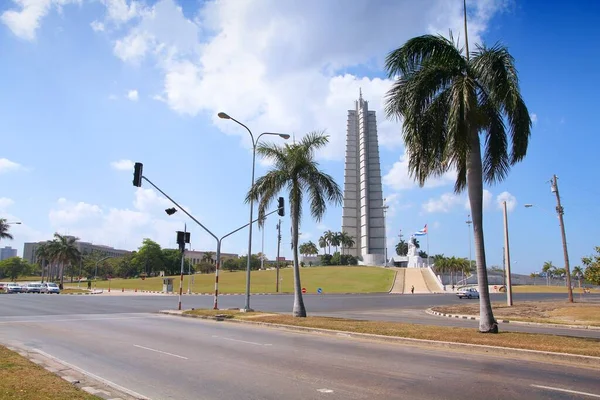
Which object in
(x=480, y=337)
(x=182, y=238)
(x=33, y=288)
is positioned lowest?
(x=33, y=288)

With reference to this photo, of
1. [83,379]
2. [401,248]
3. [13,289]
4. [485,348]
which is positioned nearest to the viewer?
[83,379]

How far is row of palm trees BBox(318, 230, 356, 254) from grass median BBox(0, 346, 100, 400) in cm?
14668

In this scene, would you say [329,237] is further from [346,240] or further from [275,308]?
[275,308]

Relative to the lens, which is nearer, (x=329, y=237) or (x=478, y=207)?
(x=478, y=207)

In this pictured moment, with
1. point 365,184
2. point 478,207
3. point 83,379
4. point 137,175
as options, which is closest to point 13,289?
point 137,175

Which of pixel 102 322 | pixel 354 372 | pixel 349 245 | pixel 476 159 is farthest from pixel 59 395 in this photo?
pixel 349 245

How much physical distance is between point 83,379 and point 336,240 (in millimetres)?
155448

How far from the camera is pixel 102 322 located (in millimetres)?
21062

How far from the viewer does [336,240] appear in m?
163

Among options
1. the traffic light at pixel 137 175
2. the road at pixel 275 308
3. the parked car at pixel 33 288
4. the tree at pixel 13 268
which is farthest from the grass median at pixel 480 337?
the tree at pixel 13 268

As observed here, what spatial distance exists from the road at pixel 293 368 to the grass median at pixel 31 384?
→ 1.07 metres

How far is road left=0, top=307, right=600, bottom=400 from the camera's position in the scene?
26.2 feet

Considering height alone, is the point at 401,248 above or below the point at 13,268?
above

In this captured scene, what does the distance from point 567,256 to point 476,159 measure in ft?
90.5
